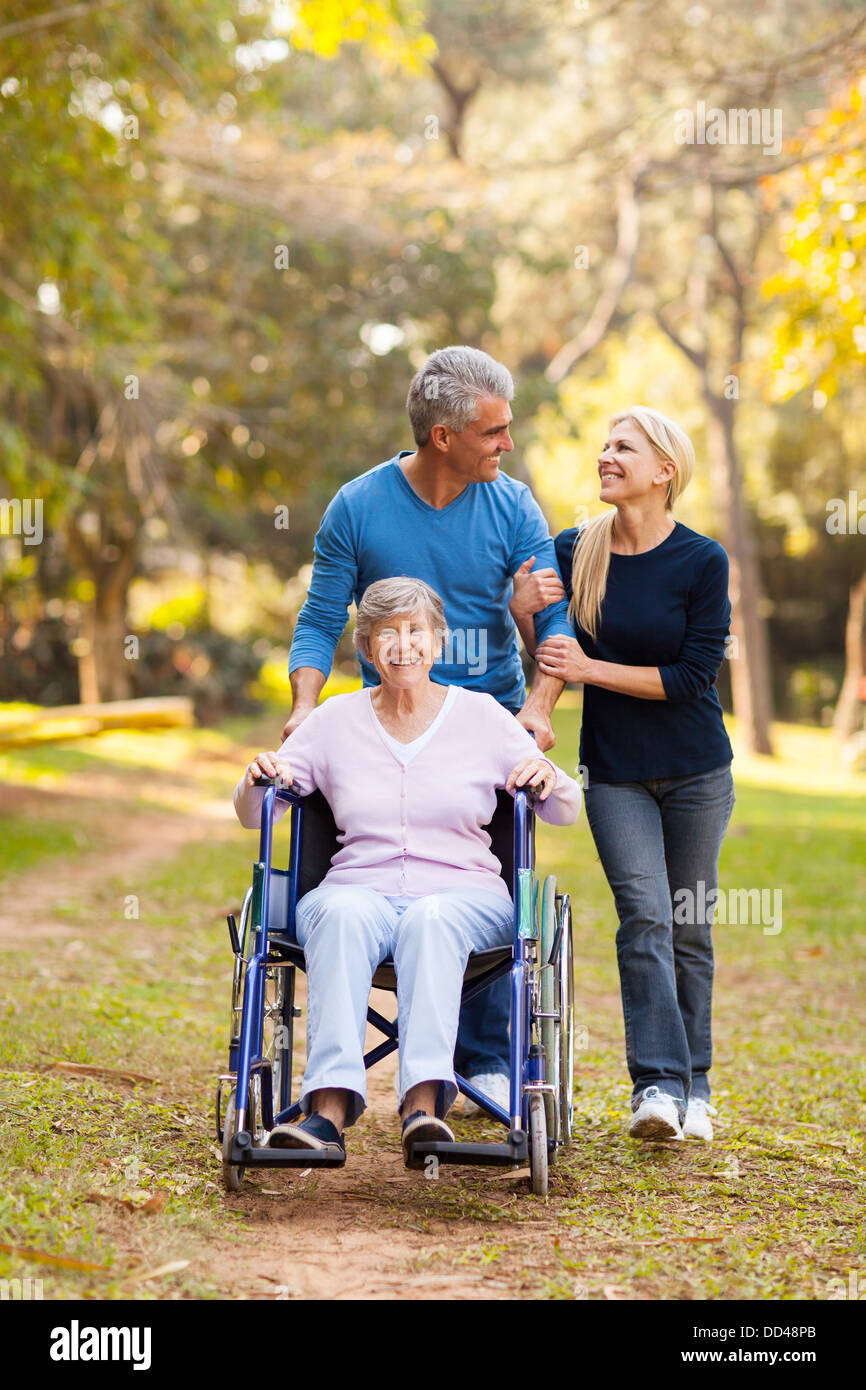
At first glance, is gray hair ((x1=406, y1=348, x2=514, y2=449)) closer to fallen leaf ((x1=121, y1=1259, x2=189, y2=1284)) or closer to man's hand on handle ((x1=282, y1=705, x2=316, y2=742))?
man's hand on handle ((x1=282, y1=705, x2=316, y2=742))

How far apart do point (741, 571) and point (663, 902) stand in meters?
15.5

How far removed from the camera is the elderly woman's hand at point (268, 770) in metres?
3.39

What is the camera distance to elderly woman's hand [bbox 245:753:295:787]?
11.1 ft

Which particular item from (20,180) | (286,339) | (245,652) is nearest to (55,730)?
(20,180)

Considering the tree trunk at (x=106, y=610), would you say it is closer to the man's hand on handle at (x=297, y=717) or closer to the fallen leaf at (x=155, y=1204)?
the man's hand on handle at (x=297, y=717)

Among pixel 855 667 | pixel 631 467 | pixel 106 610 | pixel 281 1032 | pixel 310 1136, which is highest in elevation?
pixel 106 610

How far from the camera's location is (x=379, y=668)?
3.51 metres

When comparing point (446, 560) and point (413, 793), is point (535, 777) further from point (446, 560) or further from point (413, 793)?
point (446, 560)

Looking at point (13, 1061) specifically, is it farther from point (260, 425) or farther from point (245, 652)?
point (245, 652)

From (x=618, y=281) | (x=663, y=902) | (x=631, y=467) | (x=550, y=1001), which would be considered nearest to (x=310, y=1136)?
(x=550, y=1001)

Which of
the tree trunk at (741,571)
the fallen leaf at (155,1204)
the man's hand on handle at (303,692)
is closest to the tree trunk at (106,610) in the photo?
the tree trunk at (741,571)

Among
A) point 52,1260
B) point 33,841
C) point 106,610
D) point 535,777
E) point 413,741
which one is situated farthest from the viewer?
point 106,610

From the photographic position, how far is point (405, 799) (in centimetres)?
349

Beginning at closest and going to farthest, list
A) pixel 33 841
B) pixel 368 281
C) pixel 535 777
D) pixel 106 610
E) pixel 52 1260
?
pixel 52 1260 → pixel 535 777 → pixel 33 841 → pixel 368 281 → pixel 106 610
